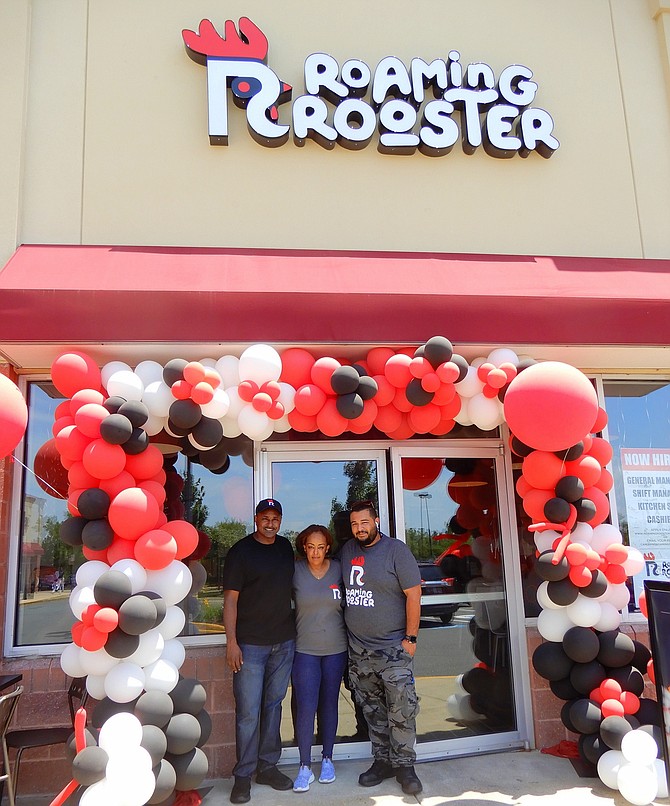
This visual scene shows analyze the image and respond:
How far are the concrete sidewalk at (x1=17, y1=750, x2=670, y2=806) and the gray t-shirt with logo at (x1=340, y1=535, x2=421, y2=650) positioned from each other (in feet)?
3.02

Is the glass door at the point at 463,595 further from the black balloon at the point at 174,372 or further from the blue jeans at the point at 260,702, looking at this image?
the black balloon at the point at 174,372

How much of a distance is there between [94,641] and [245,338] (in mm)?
1993

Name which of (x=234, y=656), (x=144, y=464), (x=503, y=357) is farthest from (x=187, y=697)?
(x=503, y=357)

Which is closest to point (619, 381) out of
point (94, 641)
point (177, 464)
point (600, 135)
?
point (600, 135)

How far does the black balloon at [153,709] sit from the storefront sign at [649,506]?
3886 mm

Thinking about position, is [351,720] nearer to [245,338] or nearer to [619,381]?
[245,338]

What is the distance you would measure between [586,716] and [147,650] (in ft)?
9.21

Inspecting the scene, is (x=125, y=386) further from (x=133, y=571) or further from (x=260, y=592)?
(x=260, y=592)

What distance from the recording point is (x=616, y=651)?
4516mm

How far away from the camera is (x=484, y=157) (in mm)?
6023

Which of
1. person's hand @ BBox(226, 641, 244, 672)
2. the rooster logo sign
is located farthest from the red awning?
person's hand @ BBox(226, 641, 244, 672)

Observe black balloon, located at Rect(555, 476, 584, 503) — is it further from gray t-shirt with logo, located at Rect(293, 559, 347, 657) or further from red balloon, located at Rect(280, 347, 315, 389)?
red balloon, located at Rect(280, 347, 315, 389)

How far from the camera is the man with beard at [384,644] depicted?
14.9ft

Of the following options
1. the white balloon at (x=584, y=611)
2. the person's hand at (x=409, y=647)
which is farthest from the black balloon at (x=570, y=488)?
the person's hand at (x=409, y=647)
